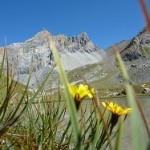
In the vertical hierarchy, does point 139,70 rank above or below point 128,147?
above

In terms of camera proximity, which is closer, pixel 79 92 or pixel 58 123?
pixel 79 92

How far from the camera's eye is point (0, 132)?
1.47m

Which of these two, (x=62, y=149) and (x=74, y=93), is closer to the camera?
(x=74, y=93)

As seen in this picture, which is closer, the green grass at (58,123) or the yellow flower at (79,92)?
the green grass at (58,123)

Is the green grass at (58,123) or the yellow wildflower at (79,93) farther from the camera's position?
the yellow wildflower at (79,93)

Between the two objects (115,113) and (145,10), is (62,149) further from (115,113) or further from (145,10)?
(145,10)

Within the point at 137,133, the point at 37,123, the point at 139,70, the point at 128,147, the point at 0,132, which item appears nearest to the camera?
the point at 137,133

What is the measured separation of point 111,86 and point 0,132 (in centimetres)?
17962

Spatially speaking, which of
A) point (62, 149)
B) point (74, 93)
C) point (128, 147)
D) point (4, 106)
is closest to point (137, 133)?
point (74, 93)

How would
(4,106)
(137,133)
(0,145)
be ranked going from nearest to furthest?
(137,133) < (4,106) < (0,145)

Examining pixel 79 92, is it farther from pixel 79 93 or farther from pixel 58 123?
pixel 58 123

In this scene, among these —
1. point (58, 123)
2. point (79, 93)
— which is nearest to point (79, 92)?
point (79, 93)

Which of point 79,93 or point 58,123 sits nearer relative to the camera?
point 79,93

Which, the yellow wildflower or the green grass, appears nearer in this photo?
the green grass
